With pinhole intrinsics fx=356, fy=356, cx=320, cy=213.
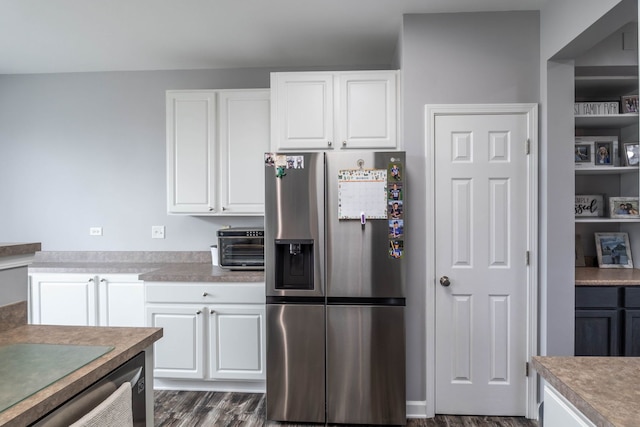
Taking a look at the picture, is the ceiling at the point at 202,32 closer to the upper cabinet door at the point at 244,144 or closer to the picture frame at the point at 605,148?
the upper cabinet door at the point at 244,144

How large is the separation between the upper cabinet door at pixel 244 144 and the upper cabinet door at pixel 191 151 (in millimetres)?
98

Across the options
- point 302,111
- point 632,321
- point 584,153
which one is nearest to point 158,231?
point 302,111

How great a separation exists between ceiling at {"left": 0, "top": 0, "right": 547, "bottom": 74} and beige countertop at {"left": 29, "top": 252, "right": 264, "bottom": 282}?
170cm

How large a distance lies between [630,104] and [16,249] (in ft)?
12.1

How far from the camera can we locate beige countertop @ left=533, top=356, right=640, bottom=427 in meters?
0.84

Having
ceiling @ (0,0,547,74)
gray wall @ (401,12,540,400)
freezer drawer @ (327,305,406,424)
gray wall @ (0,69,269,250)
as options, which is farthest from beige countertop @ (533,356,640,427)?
gray wall @ (0,69,269,250)

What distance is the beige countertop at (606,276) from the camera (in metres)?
2.23

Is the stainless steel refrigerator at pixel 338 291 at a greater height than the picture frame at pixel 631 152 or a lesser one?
lesser

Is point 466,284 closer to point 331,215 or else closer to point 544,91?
point 331,215

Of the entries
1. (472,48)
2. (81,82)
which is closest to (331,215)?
(472,48)

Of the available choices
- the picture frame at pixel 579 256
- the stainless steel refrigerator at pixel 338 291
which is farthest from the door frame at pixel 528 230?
the picture frame at pixel 579 256

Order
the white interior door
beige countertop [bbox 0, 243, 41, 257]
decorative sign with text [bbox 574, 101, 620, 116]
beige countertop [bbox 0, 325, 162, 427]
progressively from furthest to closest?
decorative sign with text [bbox 574, 101, 620, 116] < the white interior door < beige countertop [bbox 0, 243, 41, 257] < beige countertop [bbox 0, 325, 162, 427]

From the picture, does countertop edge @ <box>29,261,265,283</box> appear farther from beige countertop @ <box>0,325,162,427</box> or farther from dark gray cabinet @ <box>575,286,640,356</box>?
dark gray cabinet @ <box>575,286,640,356</box>

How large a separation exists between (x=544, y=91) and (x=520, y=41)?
360 mm
